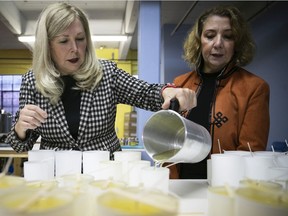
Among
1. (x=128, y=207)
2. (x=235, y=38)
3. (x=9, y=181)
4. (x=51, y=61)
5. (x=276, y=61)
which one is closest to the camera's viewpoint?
(x=128, y=207)

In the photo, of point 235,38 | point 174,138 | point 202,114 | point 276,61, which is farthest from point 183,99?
point 276,61

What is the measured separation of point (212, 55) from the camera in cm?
154

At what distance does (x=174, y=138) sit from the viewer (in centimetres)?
107

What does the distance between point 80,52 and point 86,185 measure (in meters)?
0.86

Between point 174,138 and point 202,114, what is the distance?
44 centimetres

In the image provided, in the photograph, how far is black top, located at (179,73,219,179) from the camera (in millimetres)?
1385

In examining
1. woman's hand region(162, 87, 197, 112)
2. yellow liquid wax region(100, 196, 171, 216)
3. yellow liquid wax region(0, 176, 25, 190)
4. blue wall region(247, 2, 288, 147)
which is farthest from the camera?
blue wall region(247, 2, 288, 147)

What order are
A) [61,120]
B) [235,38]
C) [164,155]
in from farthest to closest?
[235,38] < [61,120] < [164,155]

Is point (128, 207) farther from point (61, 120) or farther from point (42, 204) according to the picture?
point (61, 120)

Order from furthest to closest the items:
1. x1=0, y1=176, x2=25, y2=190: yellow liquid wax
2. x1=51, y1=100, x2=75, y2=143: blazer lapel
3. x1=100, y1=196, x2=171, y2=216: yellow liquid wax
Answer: x1=51, y1=100, x2=75, y2=143: blazer lapel < x1=0, y1=176, x2=25, y2=190: yellow liquid wax < x1=100, y1=196, x2=171, y2=216: yellow liquid wax

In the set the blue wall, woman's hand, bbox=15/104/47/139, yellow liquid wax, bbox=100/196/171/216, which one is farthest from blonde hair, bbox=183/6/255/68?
the blue wall

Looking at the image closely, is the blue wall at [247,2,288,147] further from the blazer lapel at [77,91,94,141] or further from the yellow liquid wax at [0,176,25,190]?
the yellow liquid wax at [0,176,25,190]

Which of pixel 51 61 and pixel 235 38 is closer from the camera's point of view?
pixel 51 61

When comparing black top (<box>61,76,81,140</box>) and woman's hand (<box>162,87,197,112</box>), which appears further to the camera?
black top (<box>61,76,81,140</box>)
